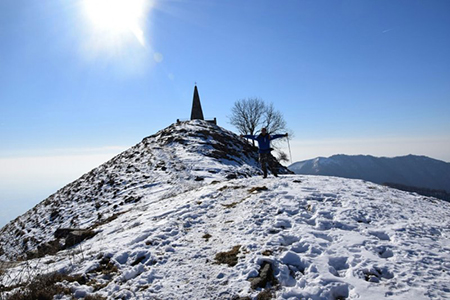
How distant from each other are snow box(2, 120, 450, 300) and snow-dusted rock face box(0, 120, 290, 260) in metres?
5.87

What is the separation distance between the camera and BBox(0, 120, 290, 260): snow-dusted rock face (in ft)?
49.0

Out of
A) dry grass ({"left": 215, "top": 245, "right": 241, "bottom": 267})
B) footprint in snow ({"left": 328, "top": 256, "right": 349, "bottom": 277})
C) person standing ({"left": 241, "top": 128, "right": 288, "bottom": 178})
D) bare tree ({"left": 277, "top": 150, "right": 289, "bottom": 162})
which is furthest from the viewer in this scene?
bare tree ({"left": 277, "top": 150, "right": 289, "bottom": 162})

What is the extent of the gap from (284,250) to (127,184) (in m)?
16.7

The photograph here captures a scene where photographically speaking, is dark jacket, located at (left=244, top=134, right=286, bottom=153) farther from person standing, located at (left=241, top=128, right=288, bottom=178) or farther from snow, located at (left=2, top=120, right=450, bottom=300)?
snow, located at (left=2, top=120, right=450, bottom=300)

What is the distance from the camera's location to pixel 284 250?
5684 millimetres

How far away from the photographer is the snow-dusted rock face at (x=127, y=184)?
588 inches

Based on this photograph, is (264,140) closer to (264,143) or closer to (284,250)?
(264,143)

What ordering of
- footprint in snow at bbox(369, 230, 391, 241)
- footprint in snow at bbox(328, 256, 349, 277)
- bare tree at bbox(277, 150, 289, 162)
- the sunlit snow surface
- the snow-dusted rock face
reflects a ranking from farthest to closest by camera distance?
bare tree at bbox(277, 150, 289, 162) < the snow-dusted rock face < footprint in snow at bbox(369, 230, 391, 241) < footprint in snow at bbox(328, 256, 349, 277) < the sunlit snow surface

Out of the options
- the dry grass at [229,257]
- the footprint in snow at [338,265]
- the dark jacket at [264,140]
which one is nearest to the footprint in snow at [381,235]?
the footprint in snow at [338,265]

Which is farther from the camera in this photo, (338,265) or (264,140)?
(264,140)

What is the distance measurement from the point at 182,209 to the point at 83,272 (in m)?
4.51

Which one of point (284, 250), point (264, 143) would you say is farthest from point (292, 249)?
point (264, 143)

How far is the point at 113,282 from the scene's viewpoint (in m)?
5.22

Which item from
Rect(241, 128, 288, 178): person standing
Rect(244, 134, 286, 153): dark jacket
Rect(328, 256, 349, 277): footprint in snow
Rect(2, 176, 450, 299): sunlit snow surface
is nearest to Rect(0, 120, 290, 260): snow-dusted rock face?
Rect(241, 128, 288, 178): person standing
